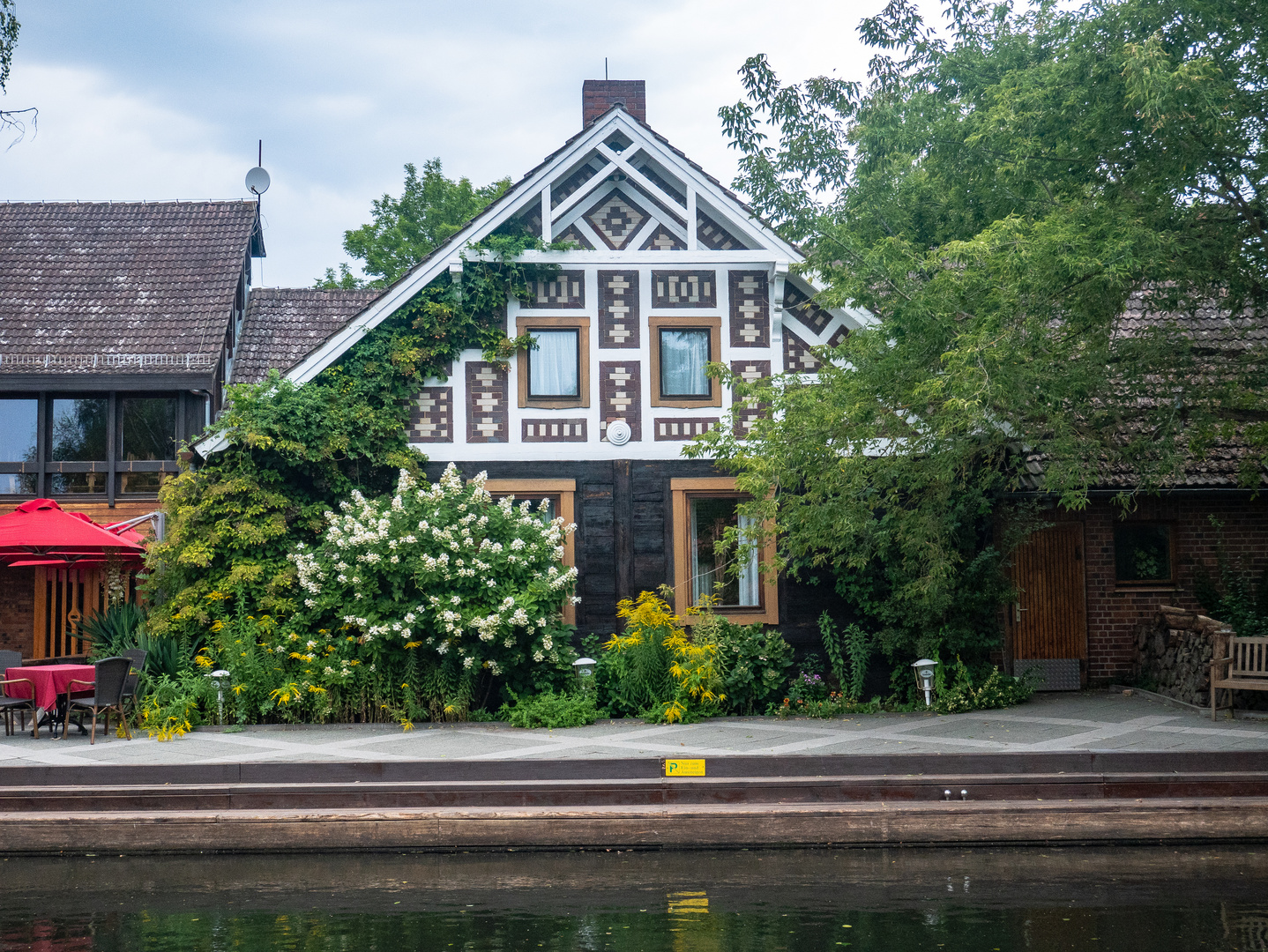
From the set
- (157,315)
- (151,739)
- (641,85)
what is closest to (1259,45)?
(641,85)

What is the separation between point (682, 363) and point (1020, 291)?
593cm

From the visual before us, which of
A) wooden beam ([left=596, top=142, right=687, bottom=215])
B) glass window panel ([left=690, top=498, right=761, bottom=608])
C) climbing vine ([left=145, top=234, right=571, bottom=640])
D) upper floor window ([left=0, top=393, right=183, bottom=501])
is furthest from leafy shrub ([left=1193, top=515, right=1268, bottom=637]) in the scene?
upper floor window ([left=0, top=393, right=183, bottom=501])

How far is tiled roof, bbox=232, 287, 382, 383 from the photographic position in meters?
19.8

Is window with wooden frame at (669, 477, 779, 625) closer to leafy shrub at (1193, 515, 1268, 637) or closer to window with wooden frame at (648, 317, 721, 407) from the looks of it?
window with wooden frame at (648, 317, 721, 407)

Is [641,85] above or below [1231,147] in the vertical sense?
above

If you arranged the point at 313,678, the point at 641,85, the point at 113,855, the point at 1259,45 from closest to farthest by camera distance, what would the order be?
the point at 113,855, the point at 1259,45, the point at 313,678, the point at 641,85

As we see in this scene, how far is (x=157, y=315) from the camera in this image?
1884 cm

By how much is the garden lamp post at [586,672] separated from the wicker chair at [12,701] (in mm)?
5990

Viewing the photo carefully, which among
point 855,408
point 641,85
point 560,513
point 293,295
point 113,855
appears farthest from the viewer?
point 293,295

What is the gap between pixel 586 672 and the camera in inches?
551

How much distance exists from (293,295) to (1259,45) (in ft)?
55.0

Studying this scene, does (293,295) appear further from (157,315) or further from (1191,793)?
(1191,793)

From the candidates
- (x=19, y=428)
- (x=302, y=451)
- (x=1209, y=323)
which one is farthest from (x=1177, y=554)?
(x=19, y=428)

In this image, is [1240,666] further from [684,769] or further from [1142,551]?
[684,769]
